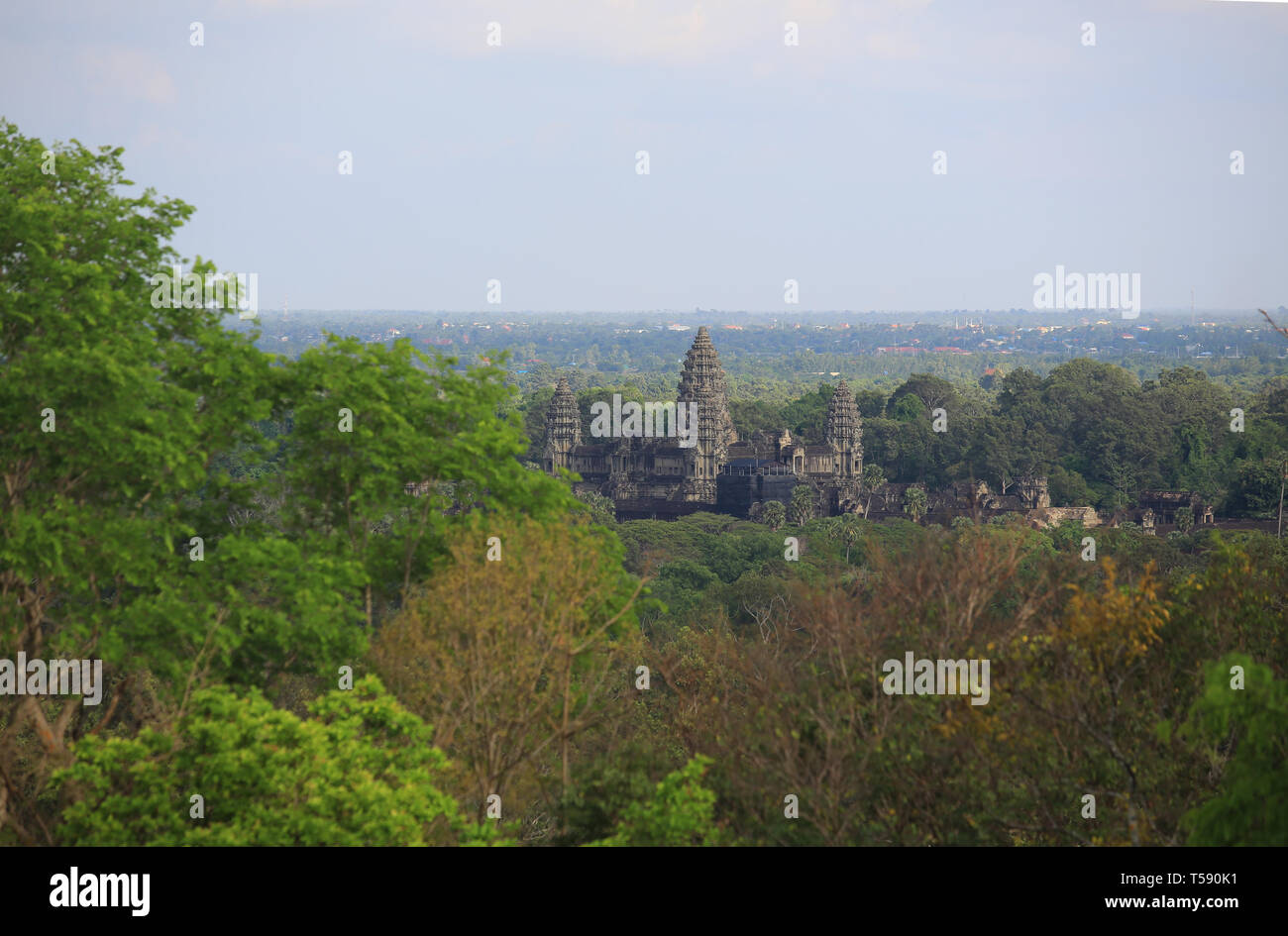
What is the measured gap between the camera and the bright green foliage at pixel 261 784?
36.0 feet

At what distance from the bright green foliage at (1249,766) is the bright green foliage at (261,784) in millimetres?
5655

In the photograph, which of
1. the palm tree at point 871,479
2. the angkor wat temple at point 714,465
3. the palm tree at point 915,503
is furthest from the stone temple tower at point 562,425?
the palm tree at point 915,503

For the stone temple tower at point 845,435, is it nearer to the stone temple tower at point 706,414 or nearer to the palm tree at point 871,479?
the palm tree at point 871,479

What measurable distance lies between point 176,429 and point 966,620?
8.71 m

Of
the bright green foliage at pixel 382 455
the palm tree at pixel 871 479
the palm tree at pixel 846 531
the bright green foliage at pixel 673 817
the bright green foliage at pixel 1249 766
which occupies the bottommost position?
the palm tree at pixel 846 531

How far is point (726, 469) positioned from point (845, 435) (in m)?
7.69

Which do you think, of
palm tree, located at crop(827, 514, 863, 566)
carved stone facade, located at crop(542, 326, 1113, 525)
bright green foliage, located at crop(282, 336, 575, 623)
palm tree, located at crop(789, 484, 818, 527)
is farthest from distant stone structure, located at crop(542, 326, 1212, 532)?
bright green foliage, located at crop(282, 336, 575, 623)

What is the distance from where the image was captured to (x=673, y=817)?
36.7ft

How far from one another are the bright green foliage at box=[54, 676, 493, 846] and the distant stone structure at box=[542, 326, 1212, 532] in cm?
5734

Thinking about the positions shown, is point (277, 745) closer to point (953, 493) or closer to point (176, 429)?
point (176, 429)

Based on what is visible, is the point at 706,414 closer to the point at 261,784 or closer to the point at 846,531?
the point at 846,531

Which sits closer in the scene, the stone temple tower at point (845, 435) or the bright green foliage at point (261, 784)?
the bright green foliage at point (261, 784)

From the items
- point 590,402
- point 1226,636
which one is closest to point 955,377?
point 590,402
